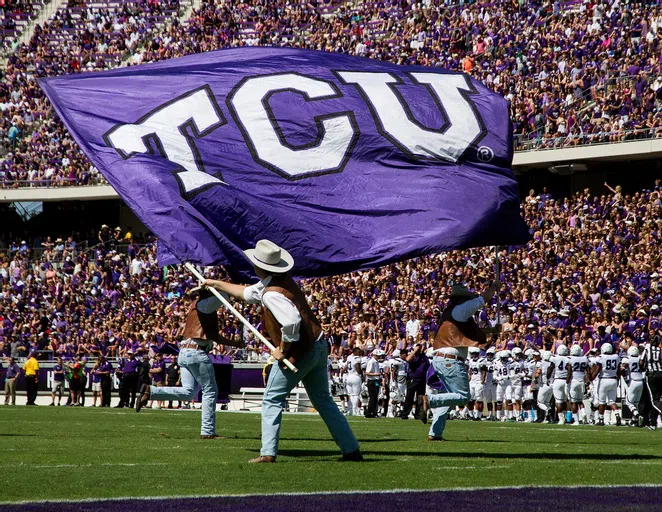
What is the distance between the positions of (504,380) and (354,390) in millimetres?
3550

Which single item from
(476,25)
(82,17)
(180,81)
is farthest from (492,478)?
(82,17)

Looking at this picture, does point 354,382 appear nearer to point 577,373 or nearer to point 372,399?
point 372,399

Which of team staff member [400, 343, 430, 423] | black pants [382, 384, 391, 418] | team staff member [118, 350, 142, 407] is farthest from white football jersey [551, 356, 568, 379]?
team staff member [118, 350, 142, 407]

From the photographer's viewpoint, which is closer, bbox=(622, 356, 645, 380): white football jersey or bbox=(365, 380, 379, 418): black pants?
bbox=(622, 356, 645, 380): white football jersey

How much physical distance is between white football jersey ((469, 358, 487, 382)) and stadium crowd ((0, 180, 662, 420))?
61 centimetres

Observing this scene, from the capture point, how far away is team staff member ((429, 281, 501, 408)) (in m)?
Answer: 12.5

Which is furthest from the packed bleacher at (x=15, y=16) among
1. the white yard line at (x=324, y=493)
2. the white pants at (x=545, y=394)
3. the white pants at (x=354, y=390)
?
the white yard line at (x=324, y=493)

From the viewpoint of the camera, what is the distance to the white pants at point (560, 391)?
836 inches

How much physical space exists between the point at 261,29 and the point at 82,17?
31.9 ft

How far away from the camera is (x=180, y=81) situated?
43.4ft

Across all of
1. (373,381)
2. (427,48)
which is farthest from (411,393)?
(427,48)

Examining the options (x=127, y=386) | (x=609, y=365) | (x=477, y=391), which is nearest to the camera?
(x=609, y=365)

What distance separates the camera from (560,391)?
2128 cm

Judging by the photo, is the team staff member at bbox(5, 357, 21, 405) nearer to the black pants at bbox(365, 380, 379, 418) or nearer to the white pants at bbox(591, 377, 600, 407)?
the black pants at bbox(365, 380, 379, 418)
